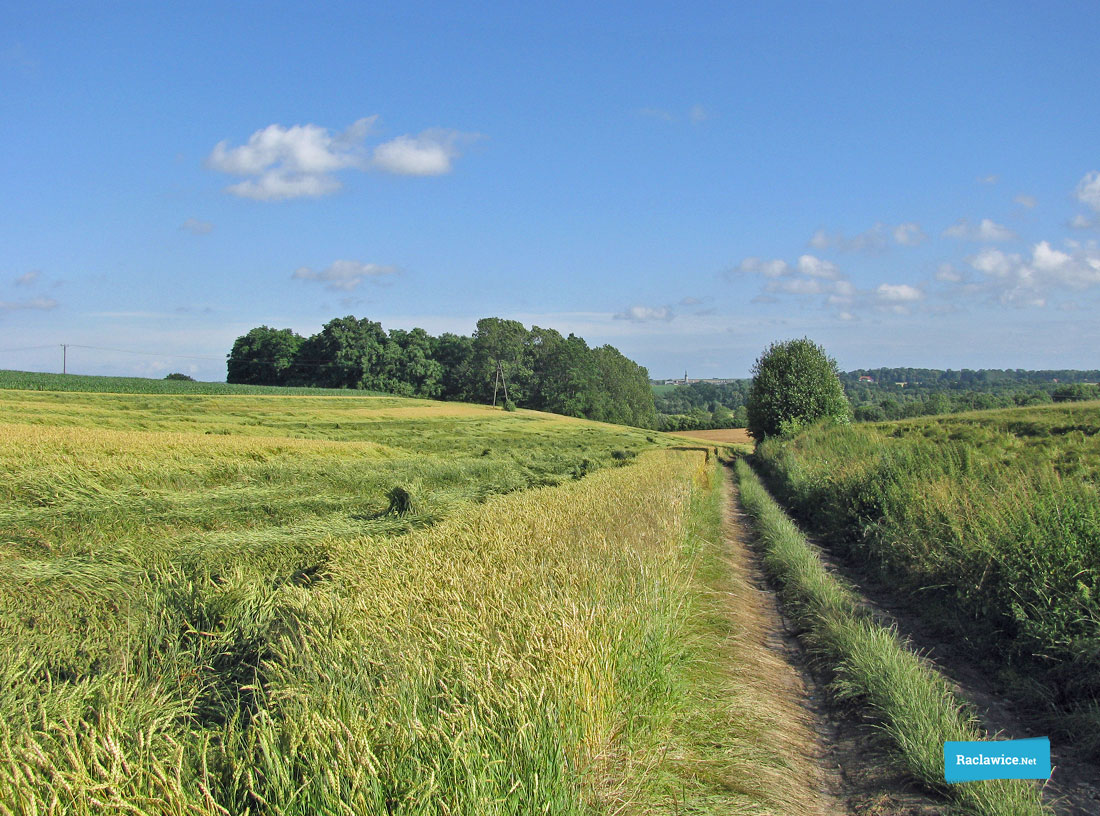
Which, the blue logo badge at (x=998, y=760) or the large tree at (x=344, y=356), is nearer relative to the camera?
the blue logo badge at (x=998, y=760)

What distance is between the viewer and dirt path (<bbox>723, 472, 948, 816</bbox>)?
3938 mm

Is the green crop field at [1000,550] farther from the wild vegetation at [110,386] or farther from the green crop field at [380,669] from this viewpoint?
the wild vegetation at [110,386]

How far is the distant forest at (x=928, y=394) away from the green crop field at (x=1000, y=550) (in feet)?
119

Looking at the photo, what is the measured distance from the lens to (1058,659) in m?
5.58

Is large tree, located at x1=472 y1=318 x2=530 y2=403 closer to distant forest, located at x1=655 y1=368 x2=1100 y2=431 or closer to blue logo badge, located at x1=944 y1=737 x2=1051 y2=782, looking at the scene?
distant forest, located at x1=655 y1=368 x2=1100 y2=431

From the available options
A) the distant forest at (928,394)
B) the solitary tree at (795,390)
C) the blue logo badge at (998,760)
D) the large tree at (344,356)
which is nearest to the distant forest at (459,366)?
the large tree at (344,356)

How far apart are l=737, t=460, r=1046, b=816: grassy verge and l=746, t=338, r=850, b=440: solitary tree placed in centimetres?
3493

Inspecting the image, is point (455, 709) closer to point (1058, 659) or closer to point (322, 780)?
point (322, 780)

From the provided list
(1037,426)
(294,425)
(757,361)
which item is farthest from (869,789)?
(757,361)

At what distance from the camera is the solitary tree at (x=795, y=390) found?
4256cm

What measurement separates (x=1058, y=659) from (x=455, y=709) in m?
5.32

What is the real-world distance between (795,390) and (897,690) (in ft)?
132

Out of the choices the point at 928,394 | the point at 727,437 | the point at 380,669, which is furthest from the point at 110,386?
the point at 928,394

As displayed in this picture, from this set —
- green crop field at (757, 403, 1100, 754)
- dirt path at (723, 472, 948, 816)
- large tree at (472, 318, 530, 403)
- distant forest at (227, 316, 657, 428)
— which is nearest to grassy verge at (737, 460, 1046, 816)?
dirt path at (723, 472, 948, 816)
